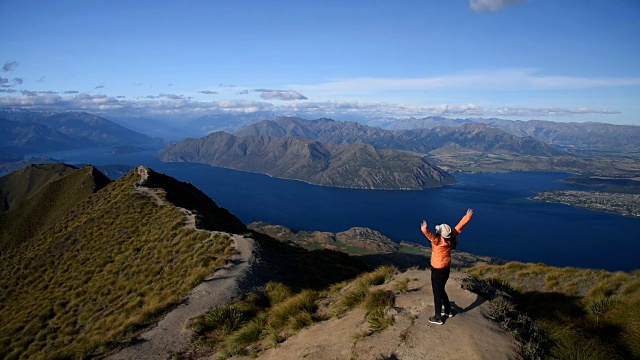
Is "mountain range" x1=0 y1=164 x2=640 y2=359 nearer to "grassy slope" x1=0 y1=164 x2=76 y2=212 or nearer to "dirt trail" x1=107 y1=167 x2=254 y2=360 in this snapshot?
"dirt trail" x1=107 y1=167 x2=254 y2=360

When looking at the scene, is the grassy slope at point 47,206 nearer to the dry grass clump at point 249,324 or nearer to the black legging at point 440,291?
the dry grass clump at point 249,324

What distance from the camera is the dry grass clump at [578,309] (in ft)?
34.7

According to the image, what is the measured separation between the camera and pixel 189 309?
19.5 meters

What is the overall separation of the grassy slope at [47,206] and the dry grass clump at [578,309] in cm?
7483

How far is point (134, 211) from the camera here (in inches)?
1702

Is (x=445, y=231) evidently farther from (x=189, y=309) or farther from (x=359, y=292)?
(x=189, y=309)

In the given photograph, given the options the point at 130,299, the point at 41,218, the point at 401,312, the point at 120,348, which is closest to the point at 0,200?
the point at 41,218

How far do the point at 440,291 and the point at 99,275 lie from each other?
32.0 m

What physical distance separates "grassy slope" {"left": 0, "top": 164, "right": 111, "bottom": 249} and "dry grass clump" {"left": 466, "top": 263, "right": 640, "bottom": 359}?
74.8 m

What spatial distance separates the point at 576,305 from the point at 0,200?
19055 cm

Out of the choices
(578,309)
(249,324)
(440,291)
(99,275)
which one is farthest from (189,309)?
(578,309)

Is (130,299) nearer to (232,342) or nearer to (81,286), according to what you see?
(81,286)

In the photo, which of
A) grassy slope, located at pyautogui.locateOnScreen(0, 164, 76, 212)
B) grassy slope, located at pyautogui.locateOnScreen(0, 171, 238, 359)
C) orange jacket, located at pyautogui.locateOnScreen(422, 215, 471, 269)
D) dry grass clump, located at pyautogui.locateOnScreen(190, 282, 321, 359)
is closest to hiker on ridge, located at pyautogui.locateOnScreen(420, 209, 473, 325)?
orange jacket, located at pyautogui.locateOnScreen(422, 215, 471, 269)

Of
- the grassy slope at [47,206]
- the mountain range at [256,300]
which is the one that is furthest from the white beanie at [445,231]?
the grassy slope at [47,206]
